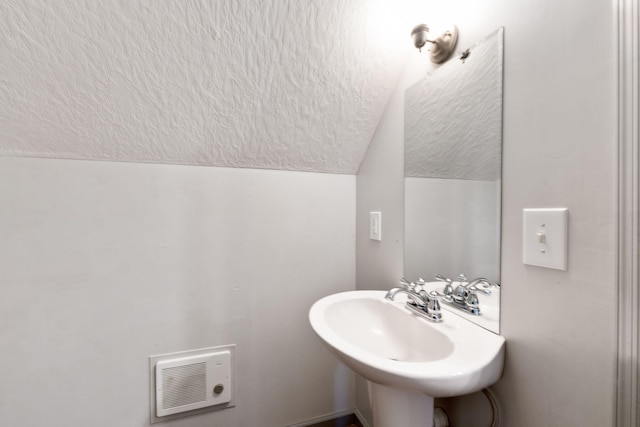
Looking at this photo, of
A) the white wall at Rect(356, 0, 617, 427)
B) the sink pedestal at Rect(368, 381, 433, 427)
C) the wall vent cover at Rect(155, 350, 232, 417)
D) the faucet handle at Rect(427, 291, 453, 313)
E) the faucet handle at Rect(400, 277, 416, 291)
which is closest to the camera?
the white wall at Rect(356, 0, 617, 427)

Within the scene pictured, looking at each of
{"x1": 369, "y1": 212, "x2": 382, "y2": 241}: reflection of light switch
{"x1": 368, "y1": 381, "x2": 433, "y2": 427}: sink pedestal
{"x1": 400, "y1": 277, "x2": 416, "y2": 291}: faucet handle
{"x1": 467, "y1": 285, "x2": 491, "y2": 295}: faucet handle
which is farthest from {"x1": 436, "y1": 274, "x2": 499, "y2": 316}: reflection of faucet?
{"x1": 369, "y1": 212, "x2": 382, "y2": 241}: reflection of light switch

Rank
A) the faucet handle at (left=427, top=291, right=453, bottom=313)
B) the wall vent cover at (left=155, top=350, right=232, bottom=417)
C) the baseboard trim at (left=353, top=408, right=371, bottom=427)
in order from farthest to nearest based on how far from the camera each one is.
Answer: the baseboard trim at (left=353, top=408, right=371, bottom=427) → the wall vent cover at (left=155, top=350, right=232, bottom=417) → the faucet handle at (left=427, top=291, right=453, bottom=313)

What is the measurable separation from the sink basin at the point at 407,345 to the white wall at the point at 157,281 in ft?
1.48

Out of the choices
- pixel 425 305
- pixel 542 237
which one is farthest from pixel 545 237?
pixel 425 305

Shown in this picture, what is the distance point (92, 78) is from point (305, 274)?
1131 millimetres

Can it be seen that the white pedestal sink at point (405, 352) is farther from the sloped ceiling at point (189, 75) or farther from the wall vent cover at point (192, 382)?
the sloped ceiling at point (189, 75)

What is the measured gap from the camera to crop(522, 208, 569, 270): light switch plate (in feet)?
1.90

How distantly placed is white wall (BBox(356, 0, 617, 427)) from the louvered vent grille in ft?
3.59

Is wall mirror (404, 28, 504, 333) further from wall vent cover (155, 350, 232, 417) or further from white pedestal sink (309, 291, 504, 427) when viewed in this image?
wall vent cover (155, 350, 232, 417)

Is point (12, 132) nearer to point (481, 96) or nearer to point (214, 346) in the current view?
point (214, 346)

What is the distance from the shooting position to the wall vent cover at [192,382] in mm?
1184

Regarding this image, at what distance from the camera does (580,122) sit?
560mm

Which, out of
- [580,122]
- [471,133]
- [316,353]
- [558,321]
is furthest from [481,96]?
[316,353]

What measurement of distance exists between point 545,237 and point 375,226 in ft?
2.37
